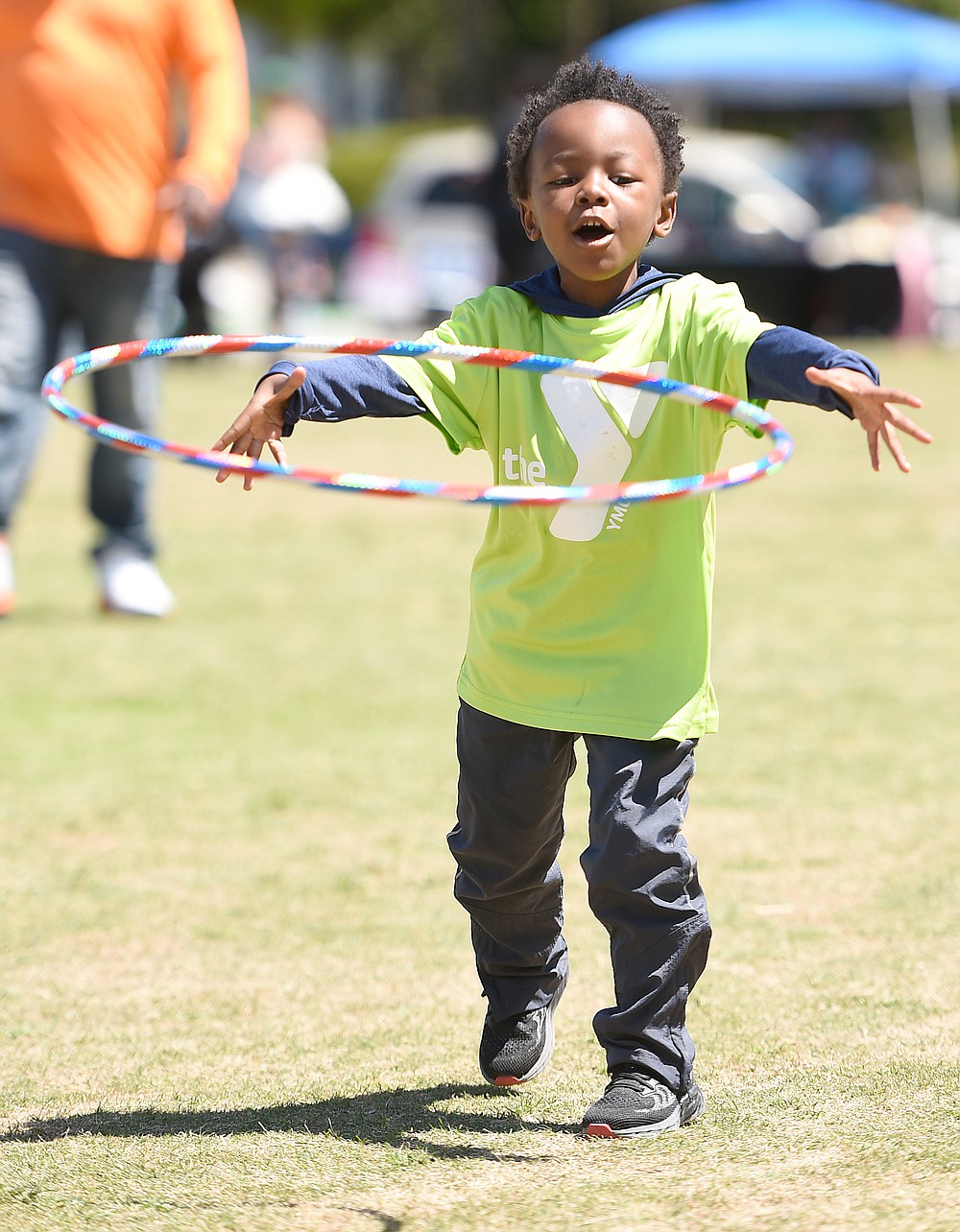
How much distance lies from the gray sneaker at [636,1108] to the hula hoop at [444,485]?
96 cm

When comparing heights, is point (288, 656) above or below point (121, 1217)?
above

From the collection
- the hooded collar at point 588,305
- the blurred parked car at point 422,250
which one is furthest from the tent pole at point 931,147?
the hooded collar at point 588,305

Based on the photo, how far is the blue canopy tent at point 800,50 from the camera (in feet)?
64.3

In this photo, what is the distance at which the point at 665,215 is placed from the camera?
10.7 feet

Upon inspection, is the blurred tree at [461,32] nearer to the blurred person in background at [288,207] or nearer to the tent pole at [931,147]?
the tent pole at [931,147]

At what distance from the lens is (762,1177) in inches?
108

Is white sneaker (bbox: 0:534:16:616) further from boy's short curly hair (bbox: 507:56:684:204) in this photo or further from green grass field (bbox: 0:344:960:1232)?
boy's short curly hair (bbox: 507:56:684:204)

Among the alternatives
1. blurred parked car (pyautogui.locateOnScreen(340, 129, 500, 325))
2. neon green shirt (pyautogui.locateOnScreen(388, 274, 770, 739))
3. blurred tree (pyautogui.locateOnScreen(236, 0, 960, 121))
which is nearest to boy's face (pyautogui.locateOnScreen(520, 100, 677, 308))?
neon green shirt (pyautogui.locateOnScreen(388, 274, 770, 739))

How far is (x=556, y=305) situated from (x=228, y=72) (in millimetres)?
4249

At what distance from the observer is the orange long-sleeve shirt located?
6723 millimetres

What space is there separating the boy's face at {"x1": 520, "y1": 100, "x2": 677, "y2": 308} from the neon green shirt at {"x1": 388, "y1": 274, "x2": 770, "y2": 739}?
129 millimetres

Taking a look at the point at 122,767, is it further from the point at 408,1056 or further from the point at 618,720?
the point at 618,720

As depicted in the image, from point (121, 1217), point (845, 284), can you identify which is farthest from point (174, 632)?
point (845, 284)

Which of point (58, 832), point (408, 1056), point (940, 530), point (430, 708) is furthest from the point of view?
point (940, 530)
